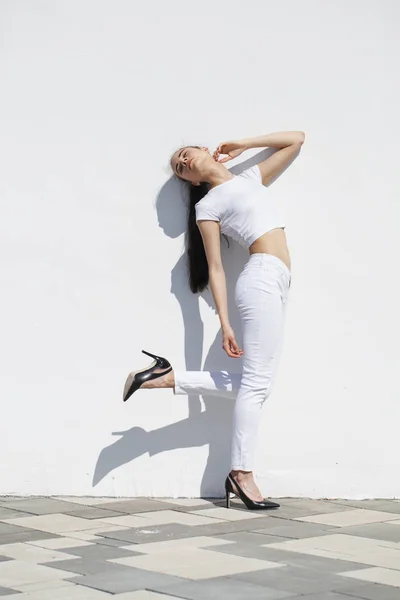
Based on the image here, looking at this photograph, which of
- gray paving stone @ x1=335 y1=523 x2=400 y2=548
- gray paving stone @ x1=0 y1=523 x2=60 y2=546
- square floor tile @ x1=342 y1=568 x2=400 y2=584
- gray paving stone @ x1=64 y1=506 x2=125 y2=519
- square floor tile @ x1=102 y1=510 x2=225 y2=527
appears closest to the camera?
square floor tile @ x1=342 y1=568 x2=400 y2=584

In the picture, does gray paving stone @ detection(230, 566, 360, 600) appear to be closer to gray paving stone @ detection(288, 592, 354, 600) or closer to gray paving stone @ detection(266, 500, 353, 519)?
gray paving stone @ detection(288, 592, 354, 600)

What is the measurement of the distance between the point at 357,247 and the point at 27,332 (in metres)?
1.64

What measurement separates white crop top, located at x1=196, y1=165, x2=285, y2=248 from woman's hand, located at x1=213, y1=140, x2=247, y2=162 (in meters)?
0.13

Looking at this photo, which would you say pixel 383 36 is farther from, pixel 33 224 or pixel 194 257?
pixel 33 224

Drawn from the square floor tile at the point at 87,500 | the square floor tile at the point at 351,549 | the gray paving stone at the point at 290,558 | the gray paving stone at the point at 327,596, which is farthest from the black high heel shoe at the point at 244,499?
the gray paving stone at the point at 327,596

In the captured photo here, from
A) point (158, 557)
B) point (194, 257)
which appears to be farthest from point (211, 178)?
point (158, 557)

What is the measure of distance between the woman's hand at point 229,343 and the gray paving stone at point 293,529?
78cm

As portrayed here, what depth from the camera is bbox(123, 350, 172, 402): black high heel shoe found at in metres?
4.63

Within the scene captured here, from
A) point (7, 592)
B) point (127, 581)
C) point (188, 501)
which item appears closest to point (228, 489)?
point (188, 501)

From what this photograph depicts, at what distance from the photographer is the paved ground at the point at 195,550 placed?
10.3 ft

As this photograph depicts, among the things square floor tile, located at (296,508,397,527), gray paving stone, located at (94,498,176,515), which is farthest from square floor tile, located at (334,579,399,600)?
gray paving stone, located at (94,498,176,515)

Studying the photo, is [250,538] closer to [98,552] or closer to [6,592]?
[98,552]

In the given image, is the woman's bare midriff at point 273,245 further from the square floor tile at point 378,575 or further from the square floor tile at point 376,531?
the square floor tile at point 378,575

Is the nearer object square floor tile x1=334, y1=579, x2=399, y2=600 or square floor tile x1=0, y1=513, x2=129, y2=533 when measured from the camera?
square floor tile x1=334, y1=579, x2=399, y2=600
